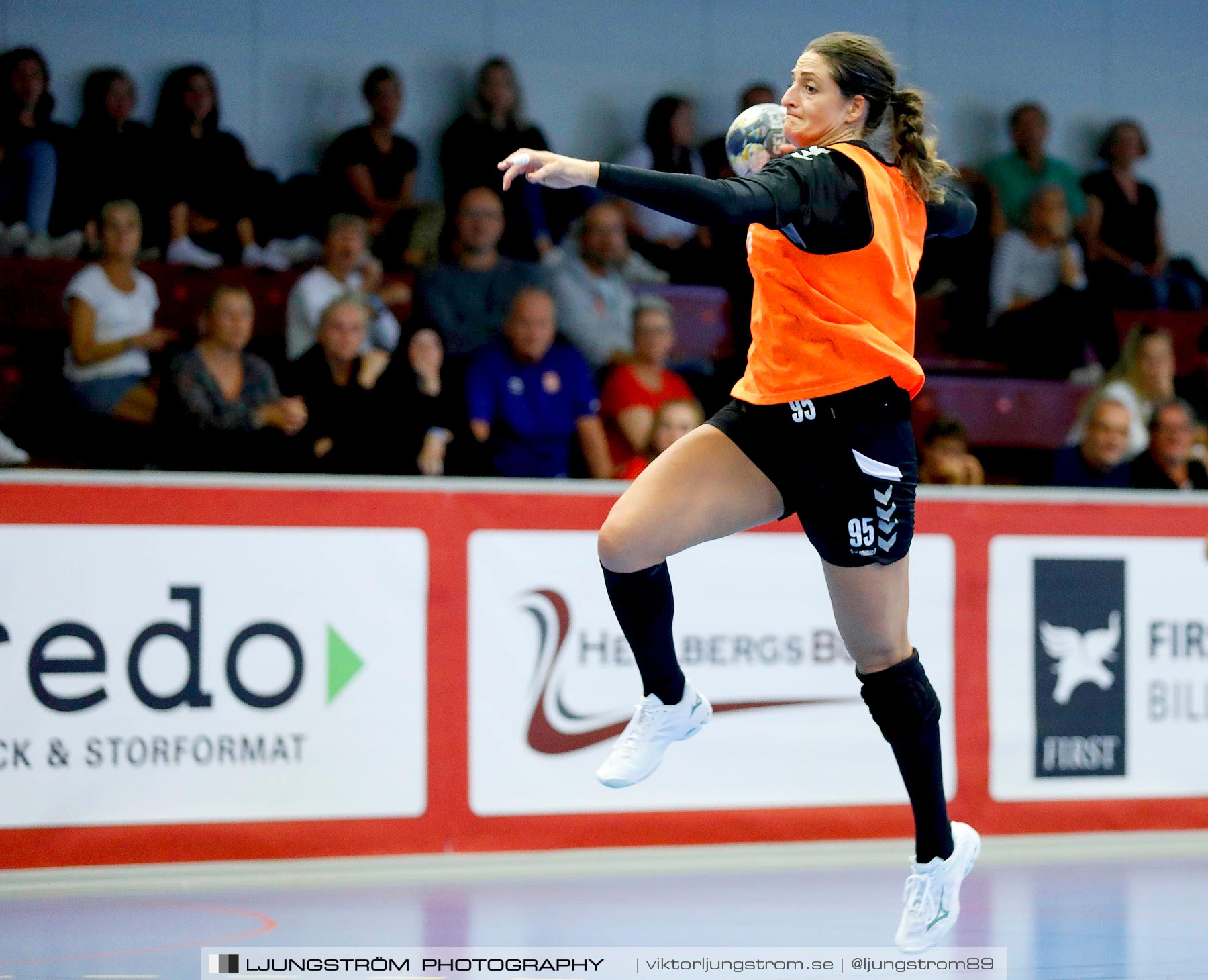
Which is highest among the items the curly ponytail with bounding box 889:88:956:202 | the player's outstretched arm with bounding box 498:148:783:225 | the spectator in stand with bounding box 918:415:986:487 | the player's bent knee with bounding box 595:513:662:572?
the curly ponytail with bounding box 889:88:956:202

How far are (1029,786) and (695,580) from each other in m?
1.75

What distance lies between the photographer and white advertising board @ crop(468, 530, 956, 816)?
A: 637 cm

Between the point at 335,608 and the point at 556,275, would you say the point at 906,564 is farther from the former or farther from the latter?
the point at 556,275

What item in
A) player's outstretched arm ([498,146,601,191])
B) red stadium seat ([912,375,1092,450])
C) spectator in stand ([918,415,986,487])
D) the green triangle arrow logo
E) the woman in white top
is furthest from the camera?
red stadium seat ([912,375,1092,450])

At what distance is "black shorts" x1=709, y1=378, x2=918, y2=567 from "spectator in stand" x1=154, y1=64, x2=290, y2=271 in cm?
559

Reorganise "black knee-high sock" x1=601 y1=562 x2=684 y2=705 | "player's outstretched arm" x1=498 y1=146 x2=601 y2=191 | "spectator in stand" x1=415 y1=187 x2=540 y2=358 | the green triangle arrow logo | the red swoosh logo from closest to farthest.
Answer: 1. "player's outstretched arm" x1=498 y1=146 x2=601 y2=191
2. "black knee-high sock" x1=601 y1=562 x2=684 y2=705
3. the green triangle arrow logo
4. the red swoosh logo
5. "spectator in stand" x1=415 y1=187 x2=540 y2=358

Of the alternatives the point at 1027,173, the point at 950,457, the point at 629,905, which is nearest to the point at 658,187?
the point at 629,905

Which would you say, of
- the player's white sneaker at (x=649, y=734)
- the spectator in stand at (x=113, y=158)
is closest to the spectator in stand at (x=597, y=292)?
the spectator in stand at (x=113, y=158)

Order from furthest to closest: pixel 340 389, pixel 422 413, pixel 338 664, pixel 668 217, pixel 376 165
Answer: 1. pixel 668 217
2. pixel 376 165
3. pixel 422 413
4. pixel 340 389
5. pixel 338 664

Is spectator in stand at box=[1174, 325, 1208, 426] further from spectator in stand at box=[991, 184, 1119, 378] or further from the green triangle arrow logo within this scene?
the green triangle arrow logo

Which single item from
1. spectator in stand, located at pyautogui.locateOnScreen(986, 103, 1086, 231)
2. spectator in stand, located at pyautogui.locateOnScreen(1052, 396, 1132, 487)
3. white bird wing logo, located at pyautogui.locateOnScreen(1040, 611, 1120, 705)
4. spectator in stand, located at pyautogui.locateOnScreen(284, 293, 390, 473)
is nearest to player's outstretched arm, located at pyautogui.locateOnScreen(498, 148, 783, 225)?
spectator in stand, located at pyautogui.locateOnScreen(284, 293, 390, 473)

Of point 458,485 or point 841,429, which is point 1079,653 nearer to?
point 458,485

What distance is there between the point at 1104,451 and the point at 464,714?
11.7ft

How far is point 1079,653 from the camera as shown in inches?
279
